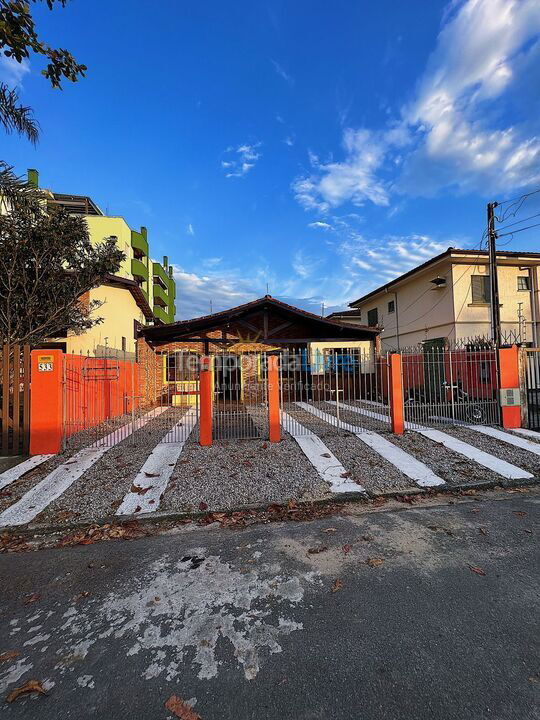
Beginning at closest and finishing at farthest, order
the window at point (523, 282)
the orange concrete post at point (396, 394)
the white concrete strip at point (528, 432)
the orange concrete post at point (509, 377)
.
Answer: the white concrete strip at point (528, 432) → the orange concrete post at point (396, 394) → the orange concrete post at point (509, 377) → the window at point (523, 282)

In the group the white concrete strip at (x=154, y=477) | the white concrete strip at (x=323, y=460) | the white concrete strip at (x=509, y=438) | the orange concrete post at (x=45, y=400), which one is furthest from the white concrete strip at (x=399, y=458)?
the orange concrete post at (x=45, y=400)

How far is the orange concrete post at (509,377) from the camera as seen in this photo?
8.55 m

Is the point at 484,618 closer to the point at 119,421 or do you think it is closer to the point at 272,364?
the point at 272,364

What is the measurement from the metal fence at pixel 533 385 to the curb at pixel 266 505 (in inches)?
151

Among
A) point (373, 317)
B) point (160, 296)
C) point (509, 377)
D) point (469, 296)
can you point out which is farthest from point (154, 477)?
point (160, 296)

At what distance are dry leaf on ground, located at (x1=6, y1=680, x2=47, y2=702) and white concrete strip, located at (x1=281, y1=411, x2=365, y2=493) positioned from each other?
3921 millimetres

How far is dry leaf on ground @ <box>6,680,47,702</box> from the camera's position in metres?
1.90

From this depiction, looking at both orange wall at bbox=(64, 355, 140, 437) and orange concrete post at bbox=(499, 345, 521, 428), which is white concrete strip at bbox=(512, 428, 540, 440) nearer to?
orange concrete post at bbox=(499, 345, 521, 428)

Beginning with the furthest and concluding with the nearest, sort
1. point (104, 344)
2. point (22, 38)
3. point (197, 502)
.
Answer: point (104, 344) < point (197, 502) < point (22, 38)

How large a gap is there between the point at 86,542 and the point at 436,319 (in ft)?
56.8

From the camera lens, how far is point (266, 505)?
188 inches

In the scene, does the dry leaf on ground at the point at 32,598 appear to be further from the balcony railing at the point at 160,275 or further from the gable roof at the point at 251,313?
the balcony railing at the point at 160,275

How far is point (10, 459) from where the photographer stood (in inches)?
245

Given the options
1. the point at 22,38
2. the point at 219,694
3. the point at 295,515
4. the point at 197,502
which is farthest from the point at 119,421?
the point at 219,694
